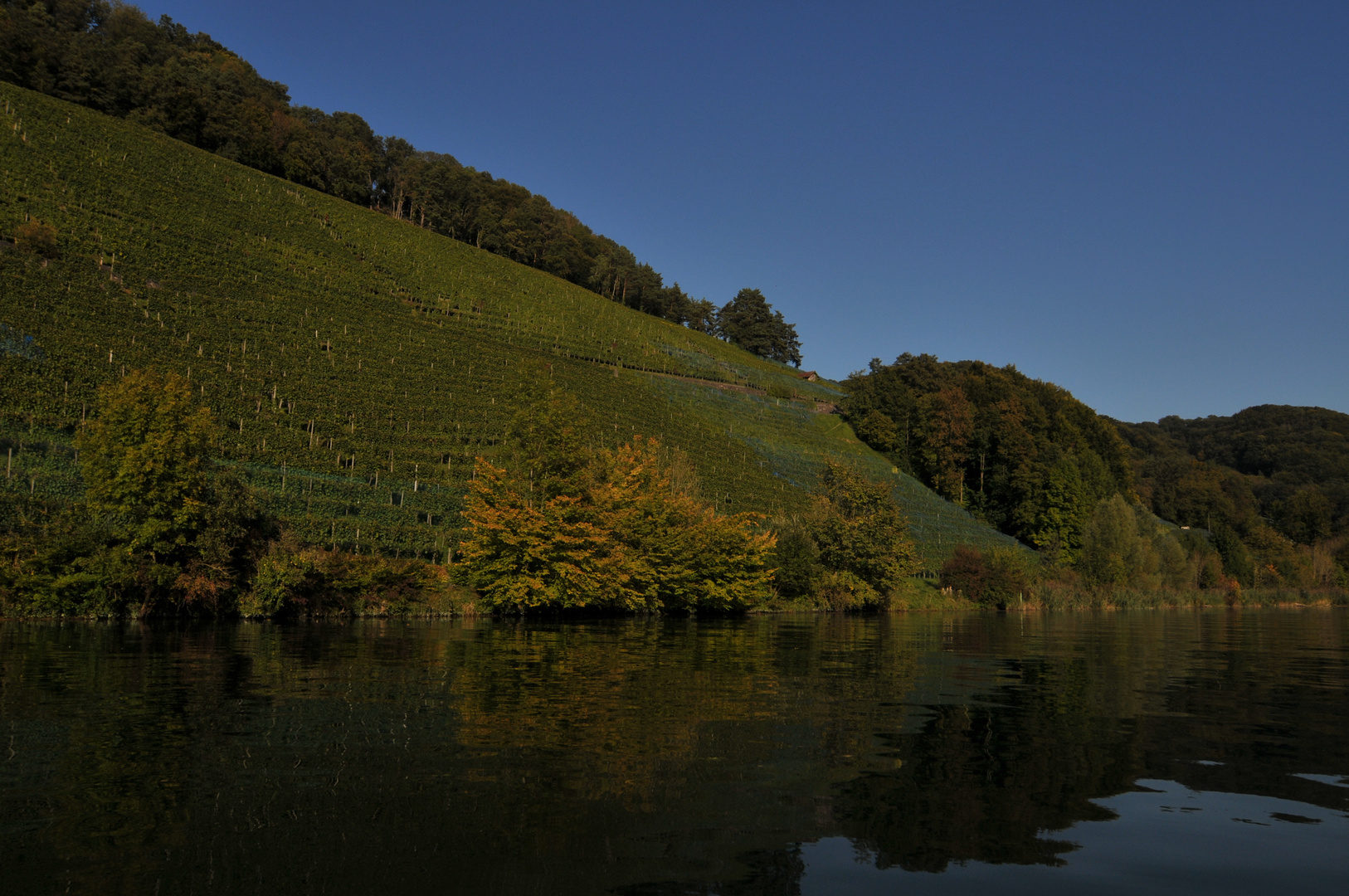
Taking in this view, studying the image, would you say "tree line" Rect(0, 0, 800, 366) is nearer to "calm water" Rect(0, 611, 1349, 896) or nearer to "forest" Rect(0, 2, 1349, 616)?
"forest" Rect(0, 2, 1349, 616)

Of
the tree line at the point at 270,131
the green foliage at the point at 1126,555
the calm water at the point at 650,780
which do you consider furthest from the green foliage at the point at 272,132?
the calm water at the point at 650,780

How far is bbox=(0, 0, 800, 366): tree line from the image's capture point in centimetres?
11338

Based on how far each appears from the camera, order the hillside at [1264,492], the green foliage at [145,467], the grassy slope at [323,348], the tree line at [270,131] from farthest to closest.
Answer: the hillside at [1264,492] < the tree line at [270,131] < the grassy slope at [323,348] < the green foliage at [145,467]

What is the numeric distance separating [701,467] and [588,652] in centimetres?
6042

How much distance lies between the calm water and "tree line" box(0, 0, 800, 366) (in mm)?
119677

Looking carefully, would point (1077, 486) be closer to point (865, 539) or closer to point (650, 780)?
point (865, 539)

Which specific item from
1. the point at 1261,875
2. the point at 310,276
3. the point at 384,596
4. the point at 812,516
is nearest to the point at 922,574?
the point at 812,516

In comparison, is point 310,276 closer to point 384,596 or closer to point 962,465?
point 384,596

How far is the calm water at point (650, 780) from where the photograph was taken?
7957 millimetres

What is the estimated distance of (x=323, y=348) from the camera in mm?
78125

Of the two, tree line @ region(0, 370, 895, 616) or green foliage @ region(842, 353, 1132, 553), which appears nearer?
tree line @ region(0, 370, 895, 616)

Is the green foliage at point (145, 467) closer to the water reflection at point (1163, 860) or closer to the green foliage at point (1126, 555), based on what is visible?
the water reflection at point (1163, 860)

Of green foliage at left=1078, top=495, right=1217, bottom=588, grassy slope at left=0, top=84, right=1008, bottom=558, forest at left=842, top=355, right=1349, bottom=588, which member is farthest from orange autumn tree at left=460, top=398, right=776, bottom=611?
forest at left=842, top=355, right=1349, bottom=588

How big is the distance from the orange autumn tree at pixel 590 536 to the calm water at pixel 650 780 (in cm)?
2172
